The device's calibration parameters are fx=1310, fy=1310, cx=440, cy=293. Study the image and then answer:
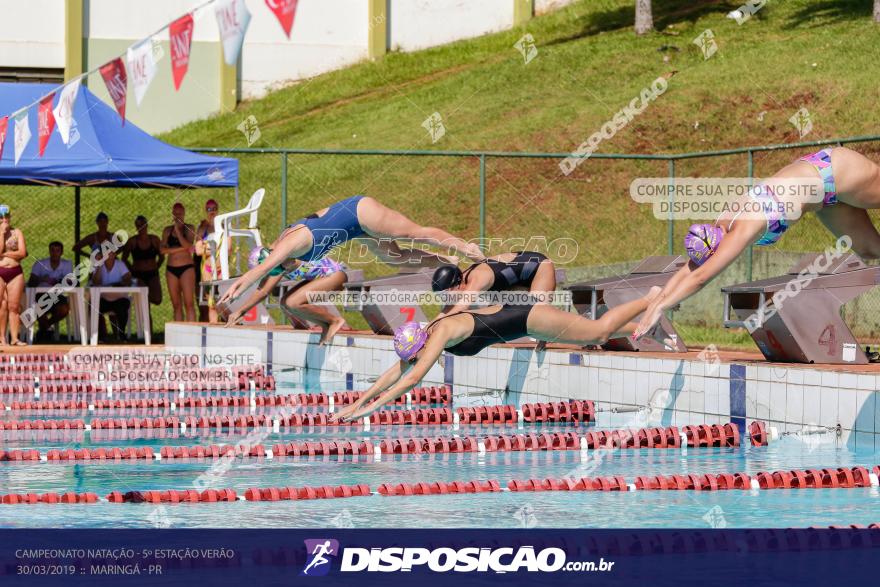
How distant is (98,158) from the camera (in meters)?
15.0

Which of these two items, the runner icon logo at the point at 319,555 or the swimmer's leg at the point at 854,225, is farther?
the swimmer's leg at the point at 854,225

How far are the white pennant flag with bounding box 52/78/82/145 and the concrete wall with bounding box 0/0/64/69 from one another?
1343cm

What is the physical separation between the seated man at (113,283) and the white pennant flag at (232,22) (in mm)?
6576

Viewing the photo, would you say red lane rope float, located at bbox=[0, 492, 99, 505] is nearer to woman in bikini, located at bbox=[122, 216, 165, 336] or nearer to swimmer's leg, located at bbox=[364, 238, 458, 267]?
swimmer's leg, located at bbox=[364, 238, 458, 267]

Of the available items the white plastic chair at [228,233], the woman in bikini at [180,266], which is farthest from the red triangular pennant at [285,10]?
the woman in bikini at [180,266]

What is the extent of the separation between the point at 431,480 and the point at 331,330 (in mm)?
6172

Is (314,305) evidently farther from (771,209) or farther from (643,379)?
(771,209)

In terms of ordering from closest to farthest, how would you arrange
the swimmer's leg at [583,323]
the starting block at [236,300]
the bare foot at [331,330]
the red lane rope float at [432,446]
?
the swimmer's leg at [583,323] → the red lane rope float at [432,446] → the bare foot at [331,330] → the starting block at [236,300]

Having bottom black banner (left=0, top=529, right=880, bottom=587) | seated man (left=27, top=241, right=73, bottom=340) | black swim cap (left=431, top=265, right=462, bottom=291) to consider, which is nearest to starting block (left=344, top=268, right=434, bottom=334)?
seated man (left=27, top=241, right=73, bottom=340)

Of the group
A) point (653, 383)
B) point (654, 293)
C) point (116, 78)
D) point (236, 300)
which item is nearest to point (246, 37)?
point (236, 300)

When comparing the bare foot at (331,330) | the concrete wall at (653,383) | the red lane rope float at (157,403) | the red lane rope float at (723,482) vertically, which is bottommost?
the red lane rope float at (723,482)

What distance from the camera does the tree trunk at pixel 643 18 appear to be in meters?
28.4

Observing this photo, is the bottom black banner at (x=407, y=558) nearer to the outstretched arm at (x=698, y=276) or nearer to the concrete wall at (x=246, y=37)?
the outstretched arm at (x=698, y=276)

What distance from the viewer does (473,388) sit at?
1214cm
